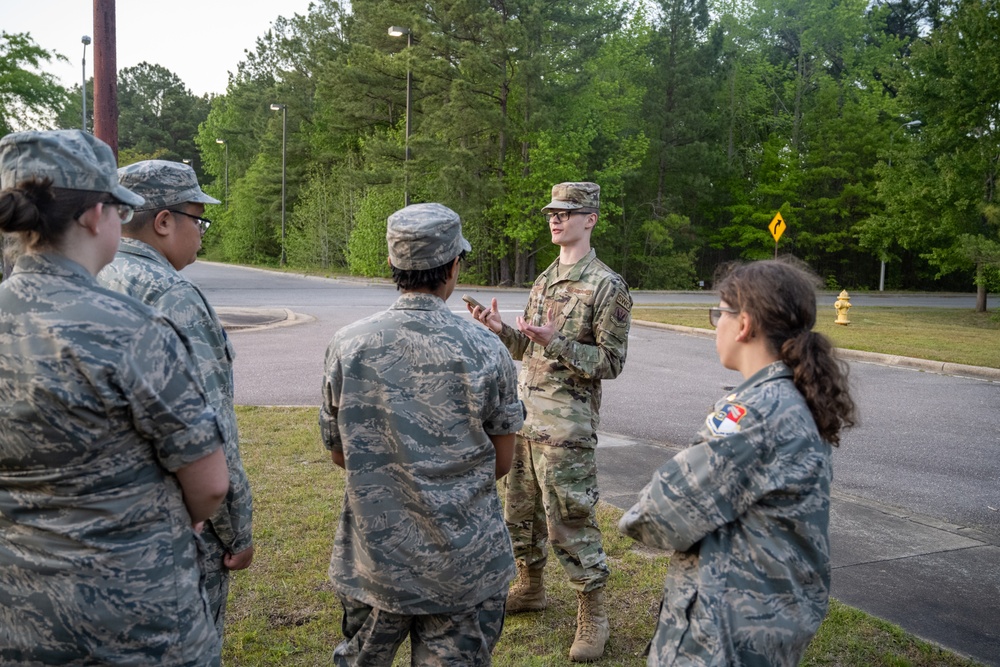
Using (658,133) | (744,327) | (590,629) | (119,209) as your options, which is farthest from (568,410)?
(658,133)

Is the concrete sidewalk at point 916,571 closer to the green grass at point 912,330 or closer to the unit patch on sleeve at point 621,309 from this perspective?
the unit patch on sleeve at point 621,309

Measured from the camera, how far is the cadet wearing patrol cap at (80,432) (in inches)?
74.3

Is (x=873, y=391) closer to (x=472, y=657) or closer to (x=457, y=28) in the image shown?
(x=472, y=657)

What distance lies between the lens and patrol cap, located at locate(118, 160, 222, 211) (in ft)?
9.45

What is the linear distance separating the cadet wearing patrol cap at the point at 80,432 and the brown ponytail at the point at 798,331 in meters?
1.42

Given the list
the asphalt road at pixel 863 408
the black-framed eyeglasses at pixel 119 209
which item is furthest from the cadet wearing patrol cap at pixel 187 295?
the asphalt road at pixel 863 408

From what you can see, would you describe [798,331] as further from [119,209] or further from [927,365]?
[927,365]

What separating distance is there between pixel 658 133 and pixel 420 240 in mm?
36821

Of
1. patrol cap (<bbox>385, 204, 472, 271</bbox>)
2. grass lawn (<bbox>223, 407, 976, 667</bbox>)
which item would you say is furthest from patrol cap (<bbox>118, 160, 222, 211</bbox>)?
grass lawn (<bbox>223, 407, 976, 667</bbox>)

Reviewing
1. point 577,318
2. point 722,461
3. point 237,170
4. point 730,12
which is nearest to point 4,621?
point 722,461

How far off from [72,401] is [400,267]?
3.63 feet

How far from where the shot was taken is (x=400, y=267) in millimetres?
2705

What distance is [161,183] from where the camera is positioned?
9.50 ft

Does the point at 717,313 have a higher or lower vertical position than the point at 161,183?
lower
